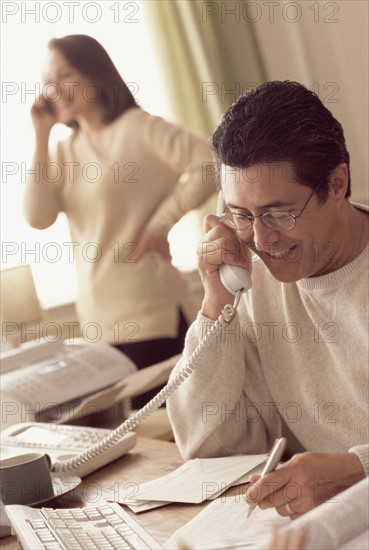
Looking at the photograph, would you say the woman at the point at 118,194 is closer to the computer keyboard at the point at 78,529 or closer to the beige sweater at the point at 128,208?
the beige sweater at the point at 128,208

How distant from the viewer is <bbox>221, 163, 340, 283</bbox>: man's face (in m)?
1.34

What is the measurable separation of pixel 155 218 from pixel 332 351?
4.58 ft

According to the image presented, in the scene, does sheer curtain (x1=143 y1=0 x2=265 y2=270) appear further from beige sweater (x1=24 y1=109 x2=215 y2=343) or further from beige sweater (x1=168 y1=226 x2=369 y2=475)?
beige sweater (x1=168 y1=226 x2=369 y2=475)

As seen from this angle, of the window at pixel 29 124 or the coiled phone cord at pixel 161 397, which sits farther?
the window at pixel 29 124


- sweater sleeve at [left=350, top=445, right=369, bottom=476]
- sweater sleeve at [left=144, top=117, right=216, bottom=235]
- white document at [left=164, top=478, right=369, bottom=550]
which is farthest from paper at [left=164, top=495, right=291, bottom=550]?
sweater sleeve at [left=144, top=117, right=216, bottom=235]

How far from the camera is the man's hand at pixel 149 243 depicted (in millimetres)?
2734

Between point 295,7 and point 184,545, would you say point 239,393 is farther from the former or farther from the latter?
point 295,7

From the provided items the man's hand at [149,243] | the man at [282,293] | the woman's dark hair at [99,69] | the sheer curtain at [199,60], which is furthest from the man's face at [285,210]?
the sheer curtain at [199,60]

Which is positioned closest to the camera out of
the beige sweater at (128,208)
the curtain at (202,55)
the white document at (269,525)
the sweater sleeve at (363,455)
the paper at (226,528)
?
the white document at (269,525)

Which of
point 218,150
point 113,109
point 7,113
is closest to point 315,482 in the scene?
point 218,150

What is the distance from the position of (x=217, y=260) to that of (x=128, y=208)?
1288 mm

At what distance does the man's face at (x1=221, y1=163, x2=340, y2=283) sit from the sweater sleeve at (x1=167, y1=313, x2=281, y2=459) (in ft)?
0.62

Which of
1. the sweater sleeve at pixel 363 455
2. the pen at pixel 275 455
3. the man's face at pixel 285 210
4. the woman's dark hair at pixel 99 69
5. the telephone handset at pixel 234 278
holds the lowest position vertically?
the sweater sleeve at pixel 363 455

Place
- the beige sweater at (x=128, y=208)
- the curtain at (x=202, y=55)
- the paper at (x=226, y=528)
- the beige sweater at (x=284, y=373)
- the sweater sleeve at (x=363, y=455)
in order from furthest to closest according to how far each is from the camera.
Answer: the curtain at (x=202, y=55), the beige sweater at (x=128, y=208), the beige sweater at (x=284, y=373), the sweater sleeve at (x=363, y=455), the paper at (x=226, y=528)
